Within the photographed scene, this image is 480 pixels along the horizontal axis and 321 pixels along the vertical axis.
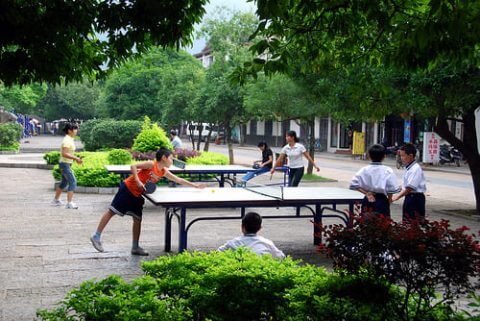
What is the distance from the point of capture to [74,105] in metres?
79.9

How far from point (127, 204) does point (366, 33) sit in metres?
3.91

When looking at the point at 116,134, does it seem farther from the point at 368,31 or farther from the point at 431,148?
the point at 368,31

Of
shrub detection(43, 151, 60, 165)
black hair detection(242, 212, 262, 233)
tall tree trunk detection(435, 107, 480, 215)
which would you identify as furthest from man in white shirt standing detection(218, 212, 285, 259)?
shrub detection(43, 151, 60, 165)

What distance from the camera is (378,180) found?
871 centimetres

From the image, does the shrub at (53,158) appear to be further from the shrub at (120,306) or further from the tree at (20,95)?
the tree at (20,95)

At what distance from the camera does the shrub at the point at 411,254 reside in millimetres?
4176

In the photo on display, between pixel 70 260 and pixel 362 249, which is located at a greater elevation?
pixel 362 249

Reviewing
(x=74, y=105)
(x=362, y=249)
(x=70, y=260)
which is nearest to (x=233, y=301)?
(x=362, y=249)

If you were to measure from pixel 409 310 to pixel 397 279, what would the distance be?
1.47 feet

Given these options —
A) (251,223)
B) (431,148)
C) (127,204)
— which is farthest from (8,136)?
(251,223)

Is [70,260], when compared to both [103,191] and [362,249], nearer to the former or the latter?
[362,249]

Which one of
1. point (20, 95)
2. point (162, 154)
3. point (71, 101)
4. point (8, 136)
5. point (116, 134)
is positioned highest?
point (71, 101)

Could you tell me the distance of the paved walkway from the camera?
7160 mm

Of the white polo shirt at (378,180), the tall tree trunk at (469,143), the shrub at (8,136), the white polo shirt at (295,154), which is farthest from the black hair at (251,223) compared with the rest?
the shrub at (8,136)
